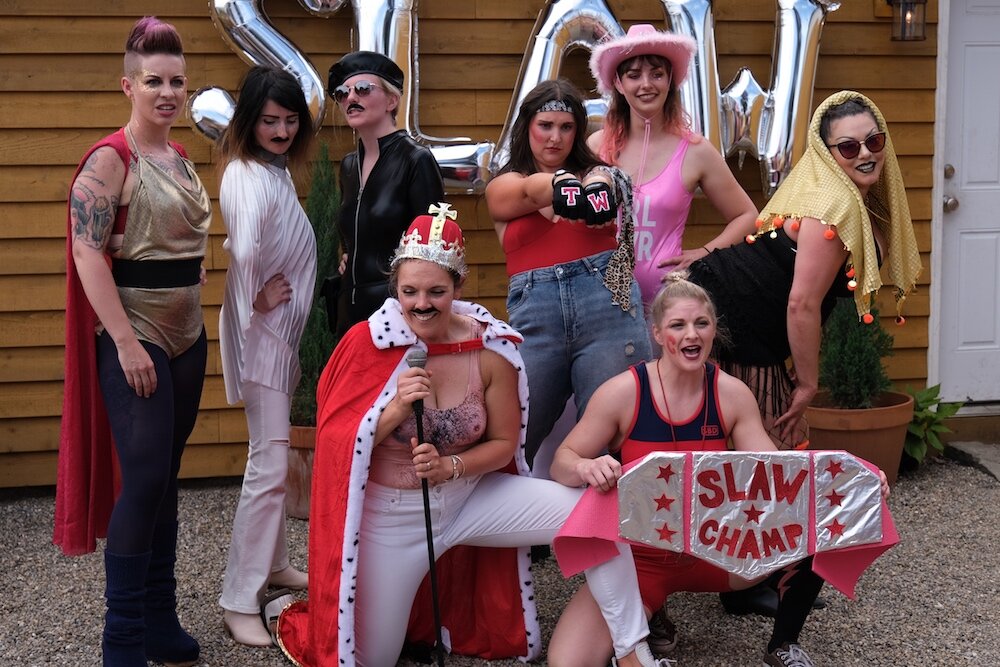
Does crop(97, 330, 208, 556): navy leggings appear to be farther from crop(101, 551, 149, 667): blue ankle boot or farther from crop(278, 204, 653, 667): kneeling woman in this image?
crop(278, 204, 653, 667): kneeling woman

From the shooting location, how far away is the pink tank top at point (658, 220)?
11.4ft

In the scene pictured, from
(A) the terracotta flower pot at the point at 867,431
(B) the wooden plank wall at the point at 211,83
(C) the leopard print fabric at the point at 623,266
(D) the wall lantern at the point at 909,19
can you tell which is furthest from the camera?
(D) the wall lantern at the point at 909,19

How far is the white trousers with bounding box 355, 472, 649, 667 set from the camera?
3004mm

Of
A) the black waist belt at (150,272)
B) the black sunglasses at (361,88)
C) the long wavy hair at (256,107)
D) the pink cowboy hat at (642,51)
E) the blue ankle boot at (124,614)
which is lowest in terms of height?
the blue ankle boot at (124,614)

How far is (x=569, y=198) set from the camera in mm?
2971

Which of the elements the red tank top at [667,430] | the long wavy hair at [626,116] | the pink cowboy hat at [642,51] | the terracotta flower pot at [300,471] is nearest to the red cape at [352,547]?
the red tank top at [667,430]

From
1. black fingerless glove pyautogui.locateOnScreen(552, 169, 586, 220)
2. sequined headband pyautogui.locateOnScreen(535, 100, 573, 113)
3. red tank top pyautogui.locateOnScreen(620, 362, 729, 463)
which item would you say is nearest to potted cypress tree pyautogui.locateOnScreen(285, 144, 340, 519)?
sequined headband pyautogui.locateOnScreen(535, 100, 573, 113)

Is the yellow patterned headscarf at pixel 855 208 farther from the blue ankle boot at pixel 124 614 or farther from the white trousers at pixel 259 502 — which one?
the blue ankle boot at pixel 124 614

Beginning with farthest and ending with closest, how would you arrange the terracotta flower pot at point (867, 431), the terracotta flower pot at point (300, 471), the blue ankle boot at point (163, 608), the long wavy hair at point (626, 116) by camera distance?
the terracotta flower pot at point (867, 431) → the terracotta flower pot at point (300, 471) → the long wavy hair at point (626, 116) → the blue ankle boot at point (163, 608)

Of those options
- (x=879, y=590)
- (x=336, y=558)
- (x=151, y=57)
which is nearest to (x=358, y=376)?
(x=336, y=558)

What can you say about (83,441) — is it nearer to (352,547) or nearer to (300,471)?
(352,547)

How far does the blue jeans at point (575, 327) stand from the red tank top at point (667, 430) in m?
0.29

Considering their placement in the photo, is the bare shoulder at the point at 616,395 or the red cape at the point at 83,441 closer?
the red cape at the point at 83,441

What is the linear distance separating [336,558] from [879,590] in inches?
79.1
